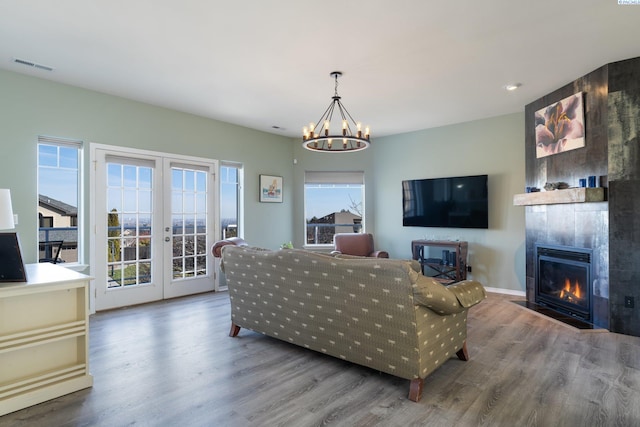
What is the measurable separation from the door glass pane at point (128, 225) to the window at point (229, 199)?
1.23 meters

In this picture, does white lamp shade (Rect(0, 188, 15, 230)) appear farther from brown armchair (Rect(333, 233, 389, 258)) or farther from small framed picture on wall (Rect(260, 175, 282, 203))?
brown armchair (Rect(333, 233, 389, 258))

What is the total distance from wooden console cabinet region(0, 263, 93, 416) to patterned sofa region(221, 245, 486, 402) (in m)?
1.33

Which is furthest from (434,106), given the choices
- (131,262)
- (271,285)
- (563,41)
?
(131,262)

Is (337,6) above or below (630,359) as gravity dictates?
above

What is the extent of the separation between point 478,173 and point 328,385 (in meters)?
4.53

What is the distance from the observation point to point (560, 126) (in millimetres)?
4277

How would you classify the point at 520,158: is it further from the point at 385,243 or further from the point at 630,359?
the point at 630,359

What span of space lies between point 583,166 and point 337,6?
3353mm

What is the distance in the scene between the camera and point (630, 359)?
9.68 feet

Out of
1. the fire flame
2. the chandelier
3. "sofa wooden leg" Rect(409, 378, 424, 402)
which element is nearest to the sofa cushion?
"sofa wooden leg" Rect(409, 378, 424, 402)

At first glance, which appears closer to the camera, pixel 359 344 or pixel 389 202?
pixel 359 344

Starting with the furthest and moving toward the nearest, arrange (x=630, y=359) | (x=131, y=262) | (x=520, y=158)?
(x=520, y=158) < (x=131, y=262) < (x=630, y=359)

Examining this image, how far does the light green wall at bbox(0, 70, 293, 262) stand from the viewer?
3.80 m

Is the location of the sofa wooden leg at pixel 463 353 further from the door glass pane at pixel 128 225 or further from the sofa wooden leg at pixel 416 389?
the door glass pane at pixel 128 225
